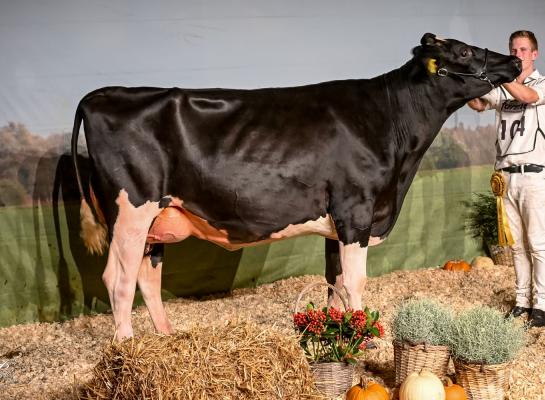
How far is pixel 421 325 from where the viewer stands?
4.34 metres

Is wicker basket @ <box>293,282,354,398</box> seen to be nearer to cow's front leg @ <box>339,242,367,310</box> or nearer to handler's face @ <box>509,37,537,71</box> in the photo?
cow's front leg @ <box>339,242,367,310</box>

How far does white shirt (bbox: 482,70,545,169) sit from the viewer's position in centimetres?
575

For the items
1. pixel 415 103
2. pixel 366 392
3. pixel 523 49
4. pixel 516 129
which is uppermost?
pixel 523 49

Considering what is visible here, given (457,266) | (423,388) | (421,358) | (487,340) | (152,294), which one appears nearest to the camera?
(423,388)

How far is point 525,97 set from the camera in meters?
5.54

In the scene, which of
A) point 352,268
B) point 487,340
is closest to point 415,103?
point 352,268

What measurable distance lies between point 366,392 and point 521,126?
8.58 ft

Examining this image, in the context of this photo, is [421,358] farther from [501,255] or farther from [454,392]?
[501,255]

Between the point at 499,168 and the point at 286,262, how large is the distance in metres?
2.30

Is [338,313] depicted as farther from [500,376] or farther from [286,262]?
[286,262]

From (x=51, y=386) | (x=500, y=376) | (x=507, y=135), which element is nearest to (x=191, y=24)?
(x=507, y=135)

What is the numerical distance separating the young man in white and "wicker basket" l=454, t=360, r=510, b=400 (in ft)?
5.07

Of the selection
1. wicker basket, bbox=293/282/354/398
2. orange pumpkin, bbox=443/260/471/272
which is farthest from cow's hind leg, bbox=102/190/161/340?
orange pumpkin, bbox=443/260/471/272

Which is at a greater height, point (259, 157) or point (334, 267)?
point (259, 157)
